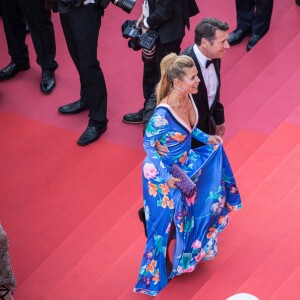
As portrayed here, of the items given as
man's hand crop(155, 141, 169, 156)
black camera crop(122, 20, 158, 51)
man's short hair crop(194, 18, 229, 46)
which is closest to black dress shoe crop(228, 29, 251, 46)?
black camera crop(122, 20, 158, 51)

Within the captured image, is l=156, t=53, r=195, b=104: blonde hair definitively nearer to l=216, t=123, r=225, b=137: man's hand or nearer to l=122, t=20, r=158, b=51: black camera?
l=216, t=123, r=225, b=137: man's hand

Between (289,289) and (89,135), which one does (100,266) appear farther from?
(289,289)

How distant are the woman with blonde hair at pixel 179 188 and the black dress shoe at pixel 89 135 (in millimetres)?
1701

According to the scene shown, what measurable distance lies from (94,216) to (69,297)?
28.4 inches

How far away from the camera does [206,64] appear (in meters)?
4.26

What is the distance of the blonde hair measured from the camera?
155 inches

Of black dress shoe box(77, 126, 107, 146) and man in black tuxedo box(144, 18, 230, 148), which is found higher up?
man in black tuxedo box(144, 18, 230, 148)

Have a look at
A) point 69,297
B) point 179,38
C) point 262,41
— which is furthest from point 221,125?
point 262,41

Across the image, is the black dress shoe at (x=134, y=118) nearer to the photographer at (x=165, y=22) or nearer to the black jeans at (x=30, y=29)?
the photographer at (x=165, y=22)

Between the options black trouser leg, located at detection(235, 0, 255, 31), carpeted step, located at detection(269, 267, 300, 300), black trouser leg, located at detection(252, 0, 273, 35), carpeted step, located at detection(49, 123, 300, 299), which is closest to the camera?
carpeted step, located at detection(269, 267, 300, 300)

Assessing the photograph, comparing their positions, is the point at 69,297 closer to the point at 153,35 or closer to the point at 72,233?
the point at 72,233

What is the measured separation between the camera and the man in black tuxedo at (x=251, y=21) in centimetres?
611

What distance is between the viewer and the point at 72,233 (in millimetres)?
5203

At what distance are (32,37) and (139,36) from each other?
4.15 ft
